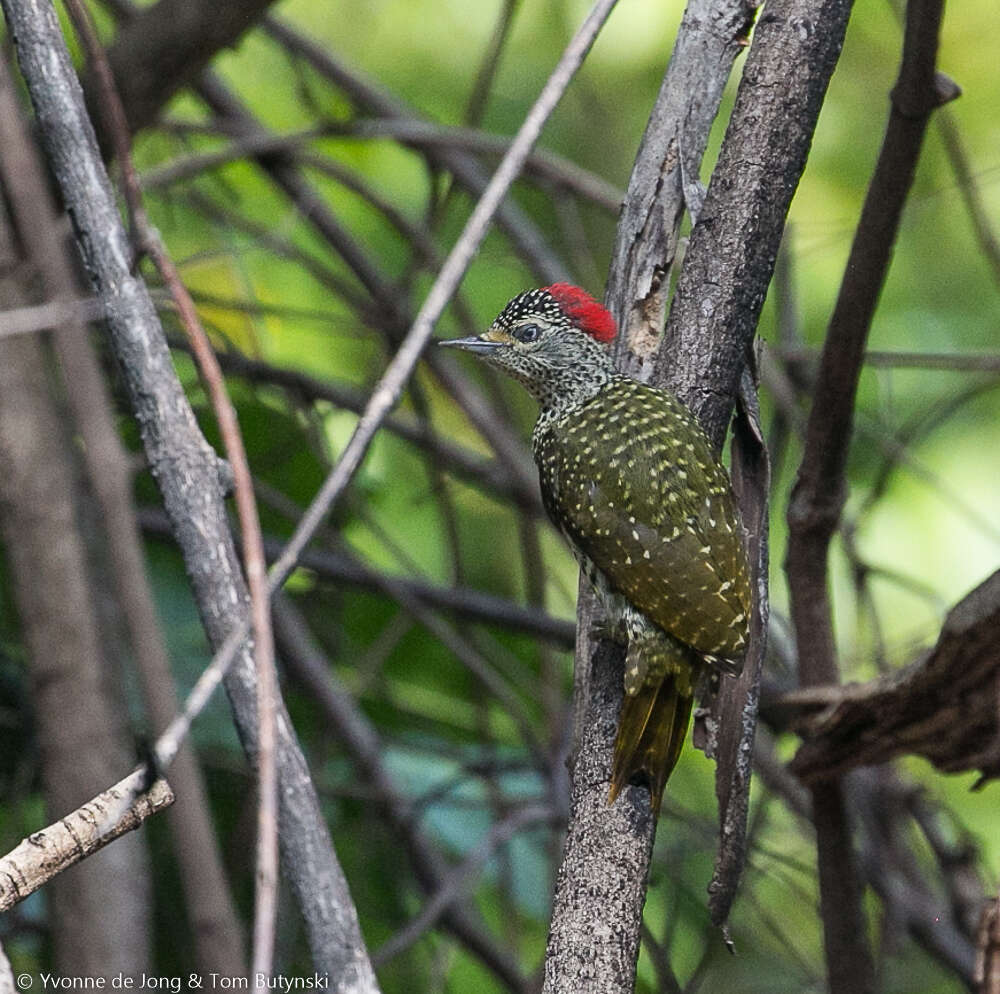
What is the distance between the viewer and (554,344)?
2879mm

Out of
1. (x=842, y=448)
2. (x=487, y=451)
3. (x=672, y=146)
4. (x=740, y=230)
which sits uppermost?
(x=487, y=451)

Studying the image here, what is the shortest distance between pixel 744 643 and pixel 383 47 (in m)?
3.92

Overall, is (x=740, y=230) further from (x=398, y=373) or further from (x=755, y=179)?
(x=398, y=373)

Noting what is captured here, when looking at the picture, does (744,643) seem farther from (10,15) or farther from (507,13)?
(507,13)

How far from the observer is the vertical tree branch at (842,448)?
2.49 meters

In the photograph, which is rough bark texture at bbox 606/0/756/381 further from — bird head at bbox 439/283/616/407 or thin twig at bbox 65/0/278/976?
thin twig at bbox 65/0/278/976

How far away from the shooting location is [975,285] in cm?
520

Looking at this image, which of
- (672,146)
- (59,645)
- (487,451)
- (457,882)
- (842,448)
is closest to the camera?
(672,146)

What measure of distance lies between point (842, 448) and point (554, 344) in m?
0.63

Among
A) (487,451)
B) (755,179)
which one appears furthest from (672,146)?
(487,451)

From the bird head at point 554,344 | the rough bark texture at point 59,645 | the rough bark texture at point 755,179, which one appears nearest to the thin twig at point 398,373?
the rough bark texture at point 755,179

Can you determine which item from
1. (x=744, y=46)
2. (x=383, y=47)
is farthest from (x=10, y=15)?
(x=383, y=47)

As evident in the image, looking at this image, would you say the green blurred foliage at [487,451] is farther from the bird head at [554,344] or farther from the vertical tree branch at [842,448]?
the bird head at [554,344]

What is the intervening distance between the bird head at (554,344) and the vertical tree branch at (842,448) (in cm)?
46
